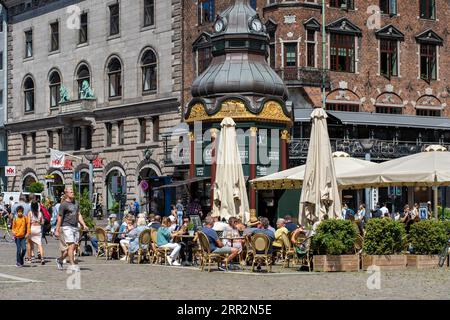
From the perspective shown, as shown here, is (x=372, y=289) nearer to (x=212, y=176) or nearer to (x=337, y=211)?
(x=337, y=211)

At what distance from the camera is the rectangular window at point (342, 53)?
167 ft

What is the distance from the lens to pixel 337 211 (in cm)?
2411

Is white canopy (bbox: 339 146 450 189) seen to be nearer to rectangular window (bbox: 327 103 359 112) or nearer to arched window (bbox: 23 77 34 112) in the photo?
rectangular window (bbox: 327 103 359 112)

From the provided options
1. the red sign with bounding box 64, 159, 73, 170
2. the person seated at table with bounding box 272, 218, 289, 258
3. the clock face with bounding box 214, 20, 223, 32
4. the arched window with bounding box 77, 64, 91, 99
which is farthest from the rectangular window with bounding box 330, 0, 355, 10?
the person seated at table with bounding box 272, 218, 289, 258

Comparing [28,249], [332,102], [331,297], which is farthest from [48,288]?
[332,102]

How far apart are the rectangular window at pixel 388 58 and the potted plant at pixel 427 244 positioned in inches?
1220

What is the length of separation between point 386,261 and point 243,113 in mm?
17802

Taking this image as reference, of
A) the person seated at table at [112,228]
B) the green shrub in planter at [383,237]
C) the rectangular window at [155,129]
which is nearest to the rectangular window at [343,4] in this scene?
the rectangular window at [155,129]

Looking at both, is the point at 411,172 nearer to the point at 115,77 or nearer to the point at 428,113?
the point at 428,113

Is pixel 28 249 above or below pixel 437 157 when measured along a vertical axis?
below

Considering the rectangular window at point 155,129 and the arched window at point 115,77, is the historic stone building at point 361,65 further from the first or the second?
the arched window at point 115,77

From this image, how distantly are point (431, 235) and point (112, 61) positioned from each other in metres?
39.3

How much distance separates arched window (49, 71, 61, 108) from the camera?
64500mm

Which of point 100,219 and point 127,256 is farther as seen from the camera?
point 100,219
